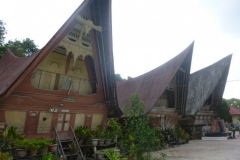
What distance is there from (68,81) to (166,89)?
10.7 metres

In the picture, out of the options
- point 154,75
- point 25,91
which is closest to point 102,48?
point 25,91

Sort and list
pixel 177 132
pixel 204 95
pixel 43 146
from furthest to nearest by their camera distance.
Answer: pixel 204 95, pixel 177 132, pixel 43 146

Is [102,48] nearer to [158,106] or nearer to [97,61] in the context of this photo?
[97,61]

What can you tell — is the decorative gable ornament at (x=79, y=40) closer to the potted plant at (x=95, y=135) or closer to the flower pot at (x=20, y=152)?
the potted plant at (x=95, y=135)

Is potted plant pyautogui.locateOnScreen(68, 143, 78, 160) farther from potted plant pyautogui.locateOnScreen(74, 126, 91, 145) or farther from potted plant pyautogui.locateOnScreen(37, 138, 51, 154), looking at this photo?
potted plant pyautogui.locateOnScreen(37, 138, 51, 154)

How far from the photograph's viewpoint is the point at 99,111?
11078 mm

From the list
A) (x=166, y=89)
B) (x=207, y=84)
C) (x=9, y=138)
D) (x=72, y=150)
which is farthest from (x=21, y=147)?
(x=207, y=84)

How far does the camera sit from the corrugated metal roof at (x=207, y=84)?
21.0 metres

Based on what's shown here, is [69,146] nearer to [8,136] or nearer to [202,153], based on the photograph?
[8,136]

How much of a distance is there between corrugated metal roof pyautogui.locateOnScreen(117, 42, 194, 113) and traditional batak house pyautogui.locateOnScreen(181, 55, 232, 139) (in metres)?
5.50

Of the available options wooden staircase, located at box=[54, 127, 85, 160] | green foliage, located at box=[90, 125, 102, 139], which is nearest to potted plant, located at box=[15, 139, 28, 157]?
wooden staircase, located at box=[54, 127, 85, 160]

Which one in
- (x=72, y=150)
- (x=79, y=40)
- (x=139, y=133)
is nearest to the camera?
(x=72, y=150)

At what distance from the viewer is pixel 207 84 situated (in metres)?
21.8

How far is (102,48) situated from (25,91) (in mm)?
4808
